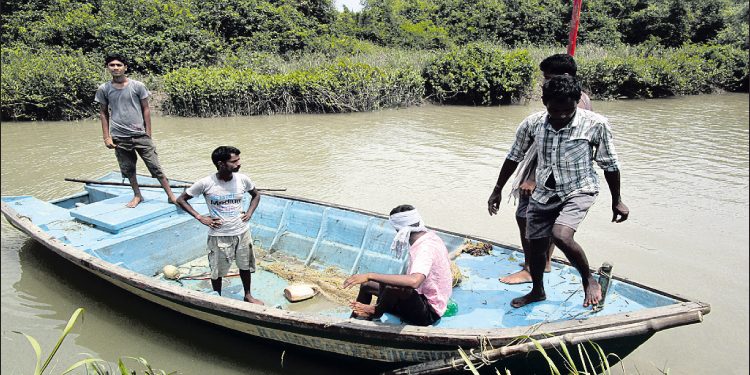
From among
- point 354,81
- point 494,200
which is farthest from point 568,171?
point 354,81

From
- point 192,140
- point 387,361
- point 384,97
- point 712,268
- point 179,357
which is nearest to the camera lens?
point 387,361

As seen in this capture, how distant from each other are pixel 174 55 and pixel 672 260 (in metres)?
16.3

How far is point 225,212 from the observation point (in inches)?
135

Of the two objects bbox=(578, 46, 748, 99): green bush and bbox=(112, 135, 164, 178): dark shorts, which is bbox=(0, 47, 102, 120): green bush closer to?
bbox=(112, 135, 164, 178): dark shorts

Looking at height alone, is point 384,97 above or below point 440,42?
below

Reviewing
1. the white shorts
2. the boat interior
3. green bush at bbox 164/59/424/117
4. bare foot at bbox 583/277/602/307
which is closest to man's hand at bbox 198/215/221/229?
the white shorts

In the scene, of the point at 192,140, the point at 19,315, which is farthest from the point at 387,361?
the point at 192,140

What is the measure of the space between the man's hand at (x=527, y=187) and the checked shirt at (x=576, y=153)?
406mm

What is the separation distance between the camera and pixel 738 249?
5062 millimetres

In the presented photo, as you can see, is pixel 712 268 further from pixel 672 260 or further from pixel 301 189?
pixel 301 189

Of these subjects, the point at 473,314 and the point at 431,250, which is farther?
the point at 473,314

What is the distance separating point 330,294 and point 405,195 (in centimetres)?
322

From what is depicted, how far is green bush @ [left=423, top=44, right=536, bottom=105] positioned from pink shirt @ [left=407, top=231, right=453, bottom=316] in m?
13.1

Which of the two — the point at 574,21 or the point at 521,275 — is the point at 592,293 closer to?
the point at 521,275
